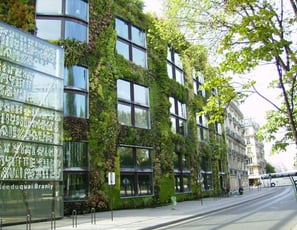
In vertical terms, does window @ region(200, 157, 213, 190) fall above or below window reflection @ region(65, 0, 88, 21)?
below

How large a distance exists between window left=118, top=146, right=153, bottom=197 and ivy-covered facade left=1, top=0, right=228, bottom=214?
8cm

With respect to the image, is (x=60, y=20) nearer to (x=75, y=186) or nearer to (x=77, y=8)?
(x=77, y=8)

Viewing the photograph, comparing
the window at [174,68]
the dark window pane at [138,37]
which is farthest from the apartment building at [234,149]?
the dark window pane at [138,37]

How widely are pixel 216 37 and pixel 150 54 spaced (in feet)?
78.0

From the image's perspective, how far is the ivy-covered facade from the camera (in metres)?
24.1

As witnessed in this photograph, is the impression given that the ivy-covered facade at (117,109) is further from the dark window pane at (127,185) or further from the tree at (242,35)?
the tree at (242,35)

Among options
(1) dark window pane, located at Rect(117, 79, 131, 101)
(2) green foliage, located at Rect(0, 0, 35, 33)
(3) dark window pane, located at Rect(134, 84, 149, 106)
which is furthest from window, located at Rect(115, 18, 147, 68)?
(2) green foliage, located at Rect(0, 0, 35, 33)

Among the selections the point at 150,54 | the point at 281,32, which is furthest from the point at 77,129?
the point at 281,32

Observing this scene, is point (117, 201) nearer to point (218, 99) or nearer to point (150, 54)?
point (150, 54)

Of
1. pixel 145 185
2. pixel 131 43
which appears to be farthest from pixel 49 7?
pixel 145 185

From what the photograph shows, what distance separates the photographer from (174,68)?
39094mm

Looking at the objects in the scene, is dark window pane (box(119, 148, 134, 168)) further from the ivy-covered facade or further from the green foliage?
the green foliage

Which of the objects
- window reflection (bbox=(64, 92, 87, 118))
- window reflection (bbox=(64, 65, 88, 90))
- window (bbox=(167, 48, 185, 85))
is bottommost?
window reflection (bbox=(64, 92, 87, 118))

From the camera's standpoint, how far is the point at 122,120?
28234mm
